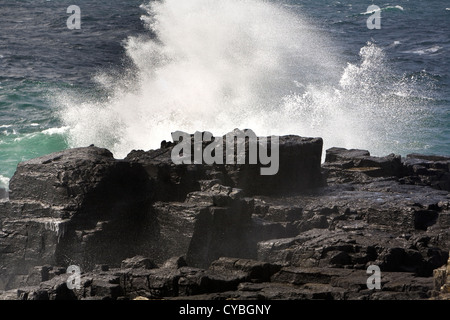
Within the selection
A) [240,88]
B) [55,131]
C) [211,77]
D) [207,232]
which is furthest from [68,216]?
[211,77]

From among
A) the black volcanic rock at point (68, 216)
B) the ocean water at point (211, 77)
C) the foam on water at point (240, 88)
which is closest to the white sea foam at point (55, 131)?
the ocean water at point (211, 77)

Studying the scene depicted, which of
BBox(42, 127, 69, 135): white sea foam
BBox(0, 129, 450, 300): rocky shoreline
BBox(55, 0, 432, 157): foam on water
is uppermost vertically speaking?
BBox(55, 0, 432, 157): foam on water

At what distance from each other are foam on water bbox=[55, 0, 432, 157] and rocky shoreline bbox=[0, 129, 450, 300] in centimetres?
1146

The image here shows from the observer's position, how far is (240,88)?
113ft

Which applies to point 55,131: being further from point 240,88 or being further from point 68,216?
point 68,216

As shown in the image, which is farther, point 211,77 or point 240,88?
point 211,77

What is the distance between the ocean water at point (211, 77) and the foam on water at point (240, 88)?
7 cm

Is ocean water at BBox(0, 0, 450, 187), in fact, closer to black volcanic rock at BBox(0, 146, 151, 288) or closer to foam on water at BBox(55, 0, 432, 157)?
foam on water at BBox(55, 0, 432, 157)

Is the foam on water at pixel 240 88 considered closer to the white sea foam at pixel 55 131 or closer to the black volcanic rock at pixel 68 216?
the white sea foam at pixel 55 131

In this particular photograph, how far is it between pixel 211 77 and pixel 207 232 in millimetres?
21389

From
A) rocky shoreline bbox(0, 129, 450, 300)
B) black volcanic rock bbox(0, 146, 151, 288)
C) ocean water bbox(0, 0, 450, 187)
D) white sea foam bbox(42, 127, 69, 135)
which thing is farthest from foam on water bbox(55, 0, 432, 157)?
black volcanic rock bbox(0, 146, 151, 288)

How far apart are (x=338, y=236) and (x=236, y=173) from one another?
2.70 m

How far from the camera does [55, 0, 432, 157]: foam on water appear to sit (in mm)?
29548

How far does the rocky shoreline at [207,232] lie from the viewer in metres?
12.1
